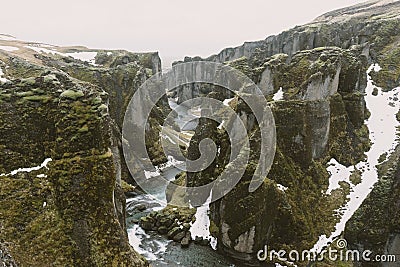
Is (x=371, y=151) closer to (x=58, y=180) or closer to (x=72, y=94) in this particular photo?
(x=72, y=94)

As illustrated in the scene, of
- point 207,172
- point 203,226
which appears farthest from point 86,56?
point 203,226

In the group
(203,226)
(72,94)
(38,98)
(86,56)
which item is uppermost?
(86,56)

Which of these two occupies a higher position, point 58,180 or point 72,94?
point 72,94

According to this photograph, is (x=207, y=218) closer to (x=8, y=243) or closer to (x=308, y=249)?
(x=308, y=249)

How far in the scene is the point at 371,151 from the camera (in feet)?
116

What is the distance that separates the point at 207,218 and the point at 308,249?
33.1 feet

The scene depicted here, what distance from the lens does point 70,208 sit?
15039 mm

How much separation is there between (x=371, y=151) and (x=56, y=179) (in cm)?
3179

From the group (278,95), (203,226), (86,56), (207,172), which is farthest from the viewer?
(86,56)

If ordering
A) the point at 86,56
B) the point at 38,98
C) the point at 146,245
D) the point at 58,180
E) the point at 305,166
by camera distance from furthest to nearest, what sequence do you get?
the point at 86,56 → the point at 305,166 → the point at 146,245 → the point at 38,98 → the point at 58,180

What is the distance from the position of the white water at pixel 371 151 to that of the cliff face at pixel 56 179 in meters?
18.3

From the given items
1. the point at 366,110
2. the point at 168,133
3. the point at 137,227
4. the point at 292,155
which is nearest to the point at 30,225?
the point at 137,227

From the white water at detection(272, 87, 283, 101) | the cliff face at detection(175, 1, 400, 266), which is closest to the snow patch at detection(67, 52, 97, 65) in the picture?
the cliff face at detection(175, 1, 400, 266)

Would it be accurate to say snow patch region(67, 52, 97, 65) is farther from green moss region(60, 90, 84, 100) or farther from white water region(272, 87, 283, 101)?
green moss region(60, 90, 84, 100)
